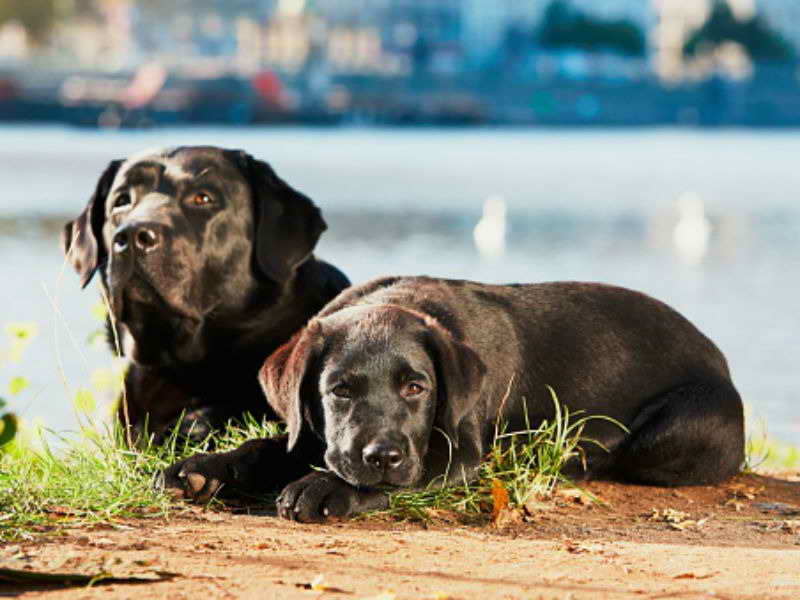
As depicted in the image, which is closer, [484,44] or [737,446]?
[737,446]

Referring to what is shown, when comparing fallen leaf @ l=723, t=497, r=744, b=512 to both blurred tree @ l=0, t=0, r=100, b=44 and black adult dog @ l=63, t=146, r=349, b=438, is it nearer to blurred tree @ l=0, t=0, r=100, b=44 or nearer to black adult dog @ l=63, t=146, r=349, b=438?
black adult dog @ l=63, t=146, r=349, b=438

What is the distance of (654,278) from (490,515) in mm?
22920

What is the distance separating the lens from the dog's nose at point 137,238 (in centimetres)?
593

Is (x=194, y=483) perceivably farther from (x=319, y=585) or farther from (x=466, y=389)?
(x=319, y=585)

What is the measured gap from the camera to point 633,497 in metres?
5.90

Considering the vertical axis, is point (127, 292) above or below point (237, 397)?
above

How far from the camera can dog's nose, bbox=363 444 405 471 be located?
4902 mm

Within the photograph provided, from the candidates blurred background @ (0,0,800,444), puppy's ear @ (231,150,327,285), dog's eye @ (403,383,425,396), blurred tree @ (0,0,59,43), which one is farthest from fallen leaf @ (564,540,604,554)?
blurred tree @ (0,0,59,43)

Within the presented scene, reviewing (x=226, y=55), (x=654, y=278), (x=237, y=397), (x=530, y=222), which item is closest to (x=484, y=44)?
(x=226, y=55)

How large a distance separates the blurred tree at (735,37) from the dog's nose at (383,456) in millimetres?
139246

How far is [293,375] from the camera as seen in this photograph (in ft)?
17.2

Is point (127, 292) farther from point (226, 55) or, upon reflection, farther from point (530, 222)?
point (226, 55)

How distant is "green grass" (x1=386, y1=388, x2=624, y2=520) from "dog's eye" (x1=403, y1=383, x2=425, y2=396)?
0.41 metres

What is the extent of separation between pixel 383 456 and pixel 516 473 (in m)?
0.85
